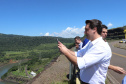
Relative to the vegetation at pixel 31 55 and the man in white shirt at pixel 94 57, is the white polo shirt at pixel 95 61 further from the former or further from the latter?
the vegetation at pixel 31 55

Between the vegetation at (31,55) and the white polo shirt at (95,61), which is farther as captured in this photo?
the vegetation at (31,55)

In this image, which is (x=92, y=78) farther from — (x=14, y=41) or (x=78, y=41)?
(x=14, y=41)

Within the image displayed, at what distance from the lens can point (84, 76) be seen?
1477 mm

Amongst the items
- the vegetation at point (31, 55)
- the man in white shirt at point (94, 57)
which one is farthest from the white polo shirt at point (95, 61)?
the vegetation at point (31, 55)

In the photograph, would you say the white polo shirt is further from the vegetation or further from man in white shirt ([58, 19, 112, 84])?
the vegetation

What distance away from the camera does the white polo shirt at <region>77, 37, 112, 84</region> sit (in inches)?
49.4

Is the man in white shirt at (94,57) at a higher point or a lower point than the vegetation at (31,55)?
higher

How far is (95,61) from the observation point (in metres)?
1.26

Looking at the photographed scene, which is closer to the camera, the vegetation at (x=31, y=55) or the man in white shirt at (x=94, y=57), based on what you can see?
the man in white shirt at (x=94, y=57)

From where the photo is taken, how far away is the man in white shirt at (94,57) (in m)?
1.26

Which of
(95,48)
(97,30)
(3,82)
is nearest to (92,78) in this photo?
(95,48)

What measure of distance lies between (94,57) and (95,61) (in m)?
0.05

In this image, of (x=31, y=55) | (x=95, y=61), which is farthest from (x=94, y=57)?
(x=31, y=55)

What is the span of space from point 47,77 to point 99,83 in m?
5.56
